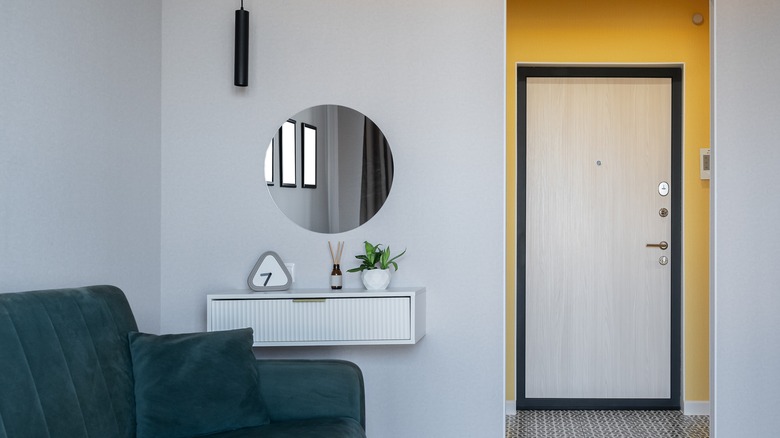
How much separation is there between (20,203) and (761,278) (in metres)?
2.96

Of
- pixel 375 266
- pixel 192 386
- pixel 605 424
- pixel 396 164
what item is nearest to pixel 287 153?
pixel 396 164

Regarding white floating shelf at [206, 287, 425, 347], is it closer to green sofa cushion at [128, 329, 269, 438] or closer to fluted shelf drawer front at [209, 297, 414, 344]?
fluted shelf drawer front at [209, 297, 414, 344]

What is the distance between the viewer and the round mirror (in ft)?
11.6

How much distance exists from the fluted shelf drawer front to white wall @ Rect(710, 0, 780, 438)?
1423 mm

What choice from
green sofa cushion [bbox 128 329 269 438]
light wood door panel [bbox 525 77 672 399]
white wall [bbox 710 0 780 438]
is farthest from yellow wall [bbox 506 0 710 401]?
green sofa cushion [bbox 128 329 269 438]

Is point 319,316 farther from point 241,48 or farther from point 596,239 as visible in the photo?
point 596,239

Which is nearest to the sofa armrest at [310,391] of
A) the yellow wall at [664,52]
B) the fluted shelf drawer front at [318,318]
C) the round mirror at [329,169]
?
the fluted shelf drawer front at [318,318]

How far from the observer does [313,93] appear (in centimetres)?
356

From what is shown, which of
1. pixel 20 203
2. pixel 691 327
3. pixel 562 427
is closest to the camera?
pixel 20 203

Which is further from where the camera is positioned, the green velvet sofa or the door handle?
the door handle

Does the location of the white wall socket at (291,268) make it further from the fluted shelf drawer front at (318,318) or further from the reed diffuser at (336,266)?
the fluted shelf drawer front at (318,318)

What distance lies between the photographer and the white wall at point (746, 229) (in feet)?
11.4

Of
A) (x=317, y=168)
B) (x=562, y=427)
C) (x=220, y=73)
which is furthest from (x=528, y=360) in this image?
(x=220, y=73)

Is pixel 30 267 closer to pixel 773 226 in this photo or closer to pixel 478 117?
pixel 478 117
